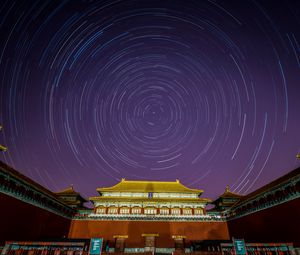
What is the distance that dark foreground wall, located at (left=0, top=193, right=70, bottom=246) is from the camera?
1485 cm

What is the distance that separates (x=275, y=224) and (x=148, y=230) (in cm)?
1564

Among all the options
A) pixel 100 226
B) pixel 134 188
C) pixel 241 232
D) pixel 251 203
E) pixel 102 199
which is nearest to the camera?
pixel 251 203

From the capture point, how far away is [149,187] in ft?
111

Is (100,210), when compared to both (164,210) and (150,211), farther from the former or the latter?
(164,210)

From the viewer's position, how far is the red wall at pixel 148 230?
25.3m

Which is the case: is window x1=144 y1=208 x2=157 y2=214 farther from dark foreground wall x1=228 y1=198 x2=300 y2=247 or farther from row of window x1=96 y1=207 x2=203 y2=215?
dark foreground wall x1=228 y1=198 x2=300 y2=247

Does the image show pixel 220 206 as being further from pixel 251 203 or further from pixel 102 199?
pixel 102 199

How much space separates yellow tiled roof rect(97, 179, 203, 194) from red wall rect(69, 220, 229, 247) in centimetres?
617

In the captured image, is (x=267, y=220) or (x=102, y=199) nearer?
(x=267, y=220)

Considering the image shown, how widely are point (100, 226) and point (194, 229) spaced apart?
42.9ft

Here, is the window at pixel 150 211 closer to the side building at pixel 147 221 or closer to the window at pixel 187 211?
the side building at pixel 147 221

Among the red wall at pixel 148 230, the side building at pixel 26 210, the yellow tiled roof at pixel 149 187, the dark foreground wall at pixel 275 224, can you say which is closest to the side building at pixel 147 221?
the red wall at pixel 148 230

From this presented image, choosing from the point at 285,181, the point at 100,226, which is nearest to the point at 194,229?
the point at 100,226

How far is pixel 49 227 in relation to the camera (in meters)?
21.2
